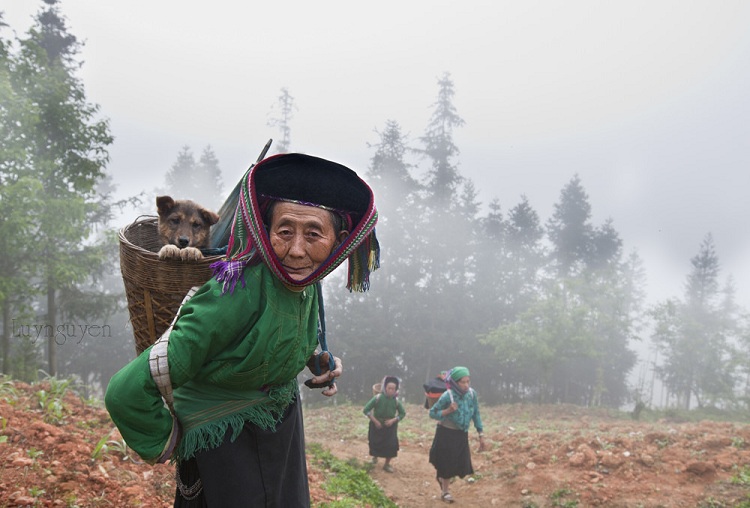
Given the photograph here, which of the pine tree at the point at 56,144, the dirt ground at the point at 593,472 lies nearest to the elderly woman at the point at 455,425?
the dirt ground at the point at 593,472

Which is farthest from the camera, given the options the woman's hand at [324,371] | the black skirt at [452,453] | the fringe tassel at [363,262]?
the black skirt at [452,453]

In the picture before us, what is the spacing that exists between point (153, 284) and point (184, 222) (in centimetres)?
143

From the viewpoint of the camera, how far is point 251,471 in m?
1.92

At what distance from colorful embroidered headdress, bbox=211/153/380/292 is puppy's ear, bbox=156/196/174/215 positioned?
1.70m

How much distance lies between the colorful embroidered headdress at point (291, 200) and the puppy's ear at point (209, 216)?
1.69 metres

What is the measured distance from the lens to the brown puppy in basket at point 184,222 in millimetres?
3213

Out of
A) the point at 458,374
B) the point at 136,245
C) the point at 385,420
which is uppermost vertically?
the point at 136,245

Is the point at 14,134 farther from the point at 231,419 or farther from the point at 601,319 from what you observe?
the point at 601,319

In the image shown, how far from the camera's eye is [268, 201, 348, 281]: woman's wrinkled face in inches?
76.7

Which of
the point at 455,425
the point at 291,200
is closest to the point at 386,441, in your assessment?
the point at 455,425

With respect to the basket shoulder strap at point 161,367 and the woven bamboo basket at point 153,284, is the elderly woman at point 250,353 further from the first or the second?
the woven bamboo basket at point 153,284

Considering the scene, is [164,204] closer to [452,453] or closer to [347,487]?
[347,487]

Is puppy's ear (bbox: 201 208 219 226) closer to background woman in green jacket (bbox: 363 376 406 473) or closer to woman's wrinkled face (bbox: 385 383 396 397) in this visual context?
background woman in green jacket (bbox: 363 376 406 473)

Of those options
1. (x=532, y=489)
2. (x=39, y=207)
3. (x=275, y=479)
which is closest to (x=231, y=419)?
(x=275, y=479)
